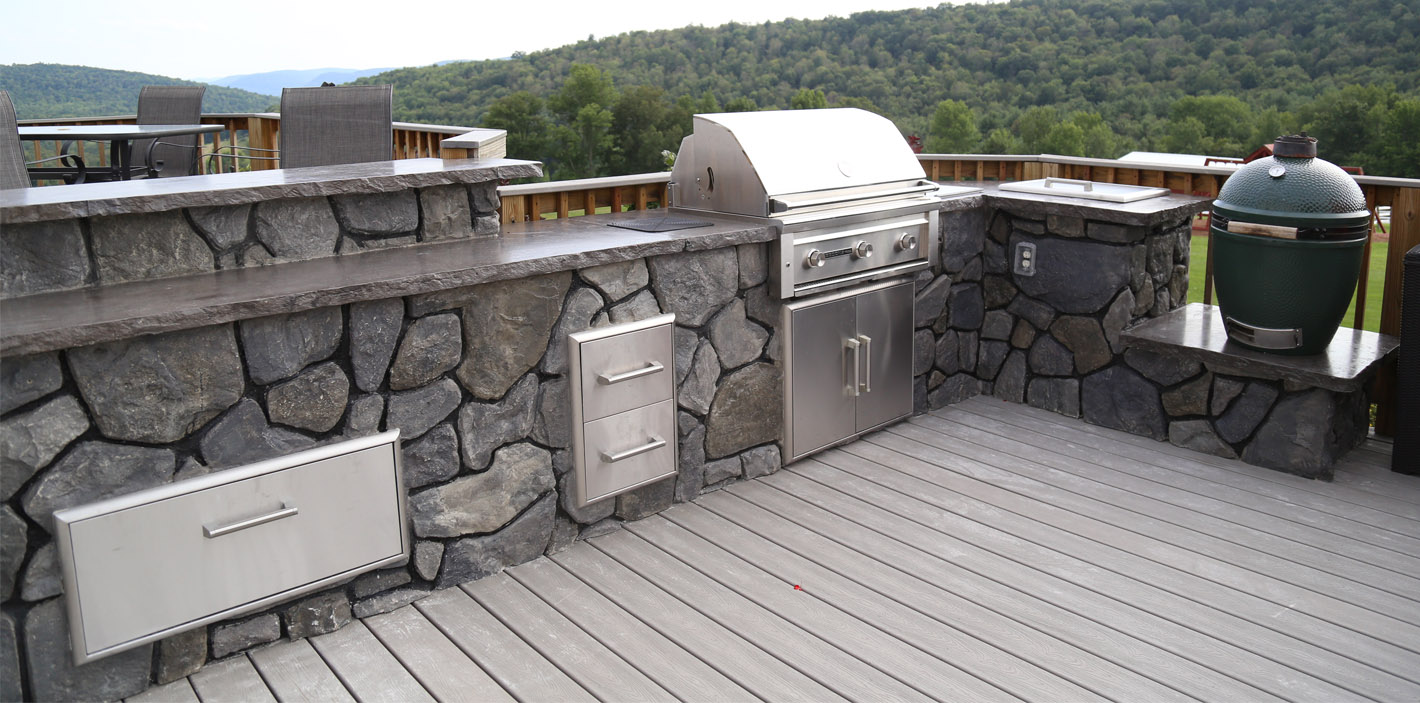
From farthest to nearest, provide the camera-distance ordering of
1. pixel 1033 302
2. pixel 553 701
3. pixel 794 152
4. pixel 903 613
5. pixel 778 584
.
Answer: pixel 1033 302 < pixel 794 152 < pixel 778 584 < pixel 903 613 < pixel 553 701

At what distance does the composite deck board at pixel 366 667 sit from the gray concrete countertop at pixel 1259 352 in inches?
114

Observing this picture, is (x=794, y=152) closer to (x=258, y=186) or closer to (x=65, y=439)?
(x=258, y=186)

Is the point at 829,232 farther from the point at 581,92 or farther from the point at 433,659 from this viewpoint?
the point at 581,92

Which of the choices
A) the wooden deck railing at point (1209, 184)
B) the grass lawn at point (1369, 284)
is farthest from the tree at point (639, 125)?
the wooden deck railing at point (1209, 184)

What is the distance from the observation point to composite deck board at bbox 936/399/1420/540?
10.4ft

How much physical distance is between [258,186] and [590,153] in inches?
549

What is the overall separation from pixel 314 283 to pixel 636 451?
1099 mm

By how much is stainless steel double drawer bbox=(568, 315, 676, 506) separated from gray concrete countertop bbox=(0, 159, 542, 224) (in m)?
0.61

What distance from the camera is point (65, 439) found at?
6.85 ft

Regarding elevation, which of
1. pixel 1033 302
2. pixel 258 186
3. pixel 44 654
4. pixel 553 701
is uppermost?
pixel 258 186

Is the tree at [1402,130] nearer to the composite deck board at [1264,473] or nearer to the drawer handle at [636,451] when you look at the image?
the composite deck board at [1264,473]

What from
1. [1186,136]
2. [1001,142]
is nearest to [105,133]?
[1001,142]

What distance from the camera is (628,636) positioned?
2.51 m

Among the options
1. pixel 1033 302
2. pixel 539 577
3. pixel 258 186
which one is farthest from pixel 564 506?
pixel 1033 302
